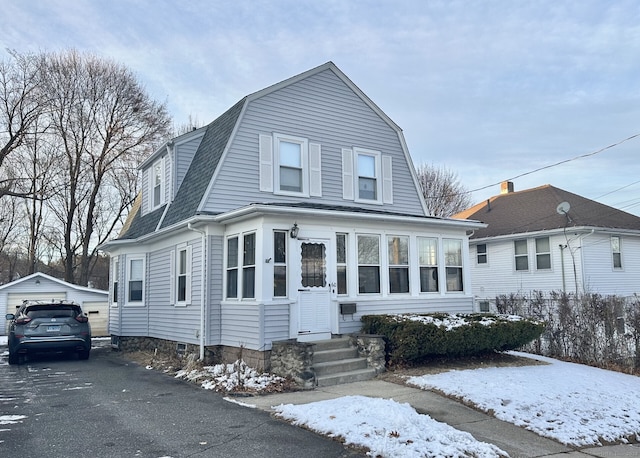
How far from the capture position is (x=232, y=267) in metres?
11.1

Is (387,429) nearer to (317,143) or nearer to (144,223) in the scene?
(317,143)

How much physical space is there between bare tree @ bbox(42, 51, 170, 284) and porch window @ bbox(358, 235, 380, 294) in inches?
851

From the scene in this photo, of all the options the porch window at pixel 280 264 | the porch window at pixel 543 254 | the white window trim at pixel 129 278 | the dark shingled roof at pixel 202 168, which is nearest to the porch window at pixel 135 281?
the white window trim at pixel 129 278

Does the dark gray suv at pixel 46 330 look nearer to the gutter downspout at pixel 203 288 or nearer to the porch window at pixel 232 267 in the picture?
the gutter downspout at pixel 203 288

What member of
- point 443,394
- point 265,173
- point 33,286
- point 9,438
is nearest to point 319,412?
point 443,394

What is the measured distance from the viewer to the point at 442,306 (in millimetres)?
12602

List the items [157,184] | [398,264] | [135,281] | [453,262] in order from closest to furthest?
[398,264] < [453,262] < [135,281] < [157,184]

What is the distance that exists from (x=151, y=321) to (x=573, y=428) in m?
11.0

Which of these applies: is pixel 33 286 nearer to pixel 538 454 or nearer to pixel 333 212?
pixel 333 212

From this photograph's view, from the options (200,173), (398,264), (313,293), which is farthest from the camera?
(200,173)

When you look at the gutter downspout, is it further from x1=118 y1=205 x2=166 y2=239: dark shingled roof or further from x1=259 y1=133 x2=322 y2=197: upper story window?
x1=118 y1=205 x2=166 y2=239: dark shingled roof

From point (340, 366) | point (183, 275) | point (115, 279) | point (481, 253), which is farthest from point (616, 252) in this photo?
point (115, 279)

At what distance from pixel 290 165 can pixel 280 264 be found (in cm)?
369

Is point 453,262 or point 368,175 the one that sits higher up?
point 368,175
